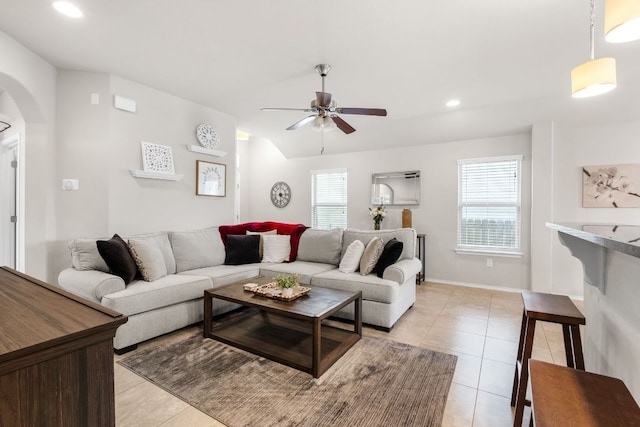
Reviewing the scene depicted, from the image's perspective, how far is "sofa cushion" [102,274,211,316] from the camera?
8.02 feet

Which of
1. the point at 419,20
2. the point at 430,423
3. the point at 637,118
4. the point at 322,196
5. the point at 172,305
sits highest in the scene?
the point at 419,20

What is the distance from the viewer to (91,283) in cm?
250

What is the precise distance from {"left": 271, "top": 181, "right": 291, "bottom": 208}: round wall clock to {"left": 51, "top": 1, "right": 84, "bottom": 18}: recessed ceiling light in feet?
14.6

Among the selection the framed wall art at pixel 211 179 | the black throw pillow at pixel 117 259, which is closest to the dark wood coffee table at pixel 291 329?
the black throw pillow at pixel 117 259

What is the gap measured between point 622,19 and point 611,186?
144 inches

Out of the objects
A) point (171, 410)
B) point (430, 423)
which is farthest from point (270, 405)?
point (430, 423)

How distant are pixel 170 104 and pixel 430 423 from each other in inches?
168

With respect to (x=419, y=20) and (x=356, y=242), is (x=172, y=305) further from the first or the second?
(x=419, y=20)

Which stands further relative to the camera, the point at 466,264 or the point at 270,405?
the point at 466,264

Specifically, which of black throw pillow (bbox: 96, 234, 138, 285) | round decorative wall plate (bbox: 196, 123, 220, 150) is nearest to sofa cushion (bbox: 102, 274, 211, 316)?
black throw pillow (bbox: 96, 234, 138, 285)

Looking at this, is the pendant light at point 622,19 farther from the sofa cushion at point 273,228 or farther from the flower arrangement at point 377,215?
the flower arrangement at point 377,215

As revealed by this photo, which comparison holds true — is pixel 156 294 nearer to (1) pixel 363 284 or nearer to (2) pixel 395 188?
(1) pixel 363 284

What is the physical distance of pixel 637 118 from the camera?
3.72 metres

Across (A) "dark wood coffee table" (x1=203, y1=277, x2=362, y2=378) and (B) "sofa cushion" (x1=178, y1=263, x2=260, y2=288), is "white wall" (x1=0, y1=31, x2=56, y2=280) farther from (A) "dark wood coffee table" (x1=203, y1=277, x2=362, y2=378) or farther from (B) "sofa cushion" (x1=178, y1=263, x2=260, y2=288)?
(A) "dark wood coffee table" (x1=203, y1=277, x2=362, y2=378)
